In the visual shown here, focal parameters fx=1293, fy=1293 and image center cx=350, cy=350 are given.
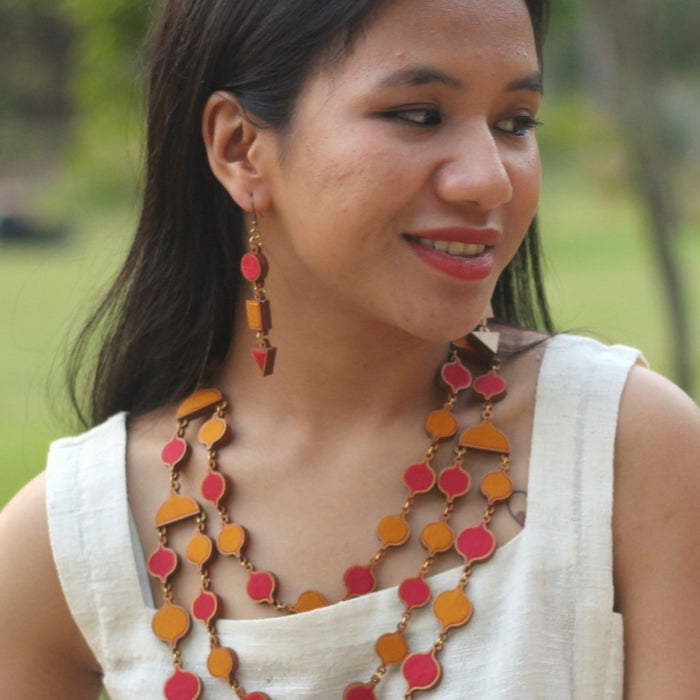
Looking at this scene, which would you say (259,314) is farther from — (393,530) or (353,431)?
(393,530)

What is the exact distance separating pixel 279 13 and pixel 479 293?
46 centimetres

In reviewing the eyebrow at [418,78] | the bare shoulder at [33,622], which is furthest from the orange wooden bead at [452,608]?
the eyebrow at [418,78]

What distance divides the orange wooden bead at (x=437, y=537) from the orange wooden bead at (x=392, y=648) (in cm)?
13

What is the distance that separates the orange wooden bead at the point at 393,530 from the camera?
71.3 inches

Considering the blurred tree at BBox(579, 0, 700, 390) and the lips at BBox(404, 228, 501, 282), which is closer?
Result: the lips at BBox(404, 228, 501, 282)

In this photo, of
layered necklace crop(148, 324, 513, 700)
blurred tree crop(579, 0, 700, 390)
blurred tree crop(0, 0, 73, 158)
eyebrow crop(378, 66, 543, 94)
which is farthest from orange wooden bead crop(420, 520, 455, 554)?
blurred tree crop(0, 0, 73, 158)

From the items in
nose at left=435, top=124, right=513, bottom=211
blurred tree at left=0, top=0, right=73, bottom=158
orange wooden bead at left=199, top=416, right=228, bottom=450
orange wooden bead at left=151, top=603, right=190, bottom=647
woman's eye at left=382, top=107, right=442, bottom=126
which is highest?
blurred tree at left=0, top=0, right=73, bottom=158

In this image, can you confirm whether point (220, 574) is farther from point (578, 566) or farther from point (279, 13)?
point (279, 13)

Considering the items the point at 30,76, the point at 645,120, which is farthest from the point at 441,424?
the point at 30,76

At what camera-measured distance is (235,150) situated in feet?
6.12

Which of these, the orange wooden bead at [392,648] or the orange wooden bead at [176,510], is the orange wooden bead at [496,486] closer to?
the orange wooden bead at [392,648]

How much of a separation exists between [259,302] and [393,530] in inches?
15.0

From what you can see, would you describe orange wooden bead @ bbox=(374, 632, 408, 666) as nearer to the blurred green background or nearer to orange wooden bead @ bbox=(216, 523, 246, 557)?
orange wooden bead @ bbox=(216, 523, 246, 557)

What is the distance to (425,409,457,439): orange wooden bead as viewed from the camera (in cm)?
188
